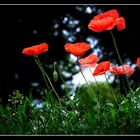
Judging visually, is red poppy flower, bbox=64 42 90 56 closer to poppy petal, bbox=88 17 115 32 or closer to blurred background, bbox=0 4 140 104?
poppy petal, bbox=88 17 115 32

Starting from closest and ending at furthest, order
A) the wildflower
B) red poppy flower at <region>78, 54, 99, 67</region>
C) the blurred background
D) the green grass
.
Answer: the green grass
the wildflower
red poppy flower at <region>78, 54, 99, 67</region>
the blurred background

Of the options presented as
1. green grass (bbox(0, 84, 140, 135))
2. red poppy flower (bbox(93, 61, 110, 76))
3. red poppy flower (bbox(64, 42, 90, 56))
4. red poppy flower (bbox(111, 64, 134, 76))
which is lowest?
green grass (bbox(0, 84, 140, 135))

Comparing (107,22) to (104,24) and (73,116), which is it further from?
(73,116)

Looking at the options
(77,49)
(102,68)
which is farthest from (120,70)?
(77,49)

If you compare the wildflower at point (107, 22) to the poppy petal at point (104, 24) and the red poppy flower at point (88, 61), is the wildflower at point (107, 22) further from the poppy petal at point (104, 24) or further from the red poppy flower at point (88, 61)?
the red poppy flower at point (88, 61)

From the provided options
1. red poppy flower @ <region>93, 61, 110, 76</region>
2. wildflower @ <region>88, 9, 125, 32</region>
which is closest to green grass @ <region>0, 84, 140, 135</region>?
red poppy flower @ <region>93, 61, 110, 76</region>

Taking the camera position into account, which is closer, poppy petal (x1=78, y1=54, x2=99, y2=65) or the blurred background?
poppy petal (x1=78, y1=54, x2=99, y2=65)
